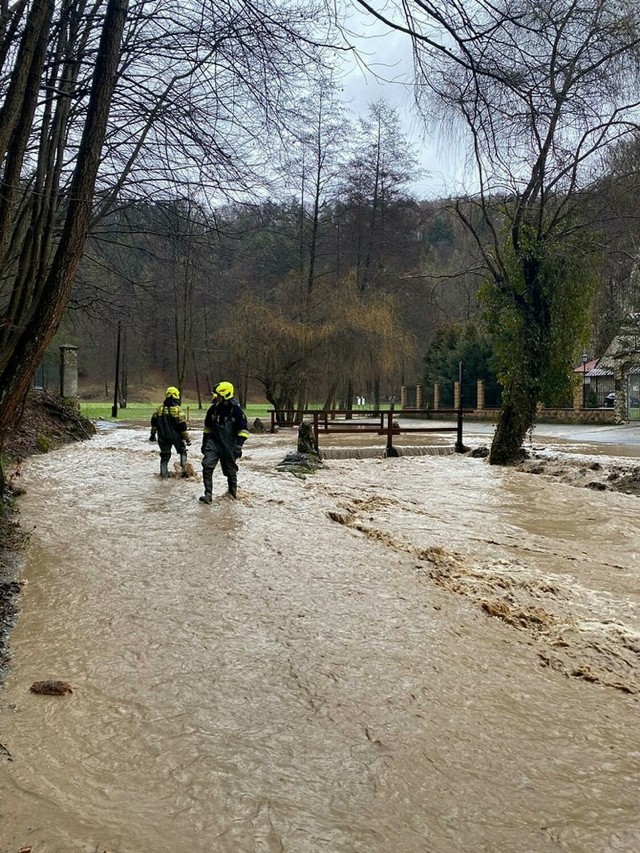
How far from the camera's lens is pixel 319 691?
385cm

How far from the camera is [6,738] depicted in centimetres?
318

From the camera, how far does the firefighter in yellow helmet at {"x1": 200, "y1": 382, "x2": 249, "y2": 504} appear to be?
9.11m

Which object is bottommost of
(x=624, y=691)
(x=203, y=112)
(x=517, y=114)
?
(x=624, y=691)

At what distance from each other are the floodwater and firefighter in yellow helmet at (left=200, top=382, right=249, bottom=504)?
1152 millimetres

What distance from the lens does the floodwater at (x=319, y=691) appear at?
2.70 metres

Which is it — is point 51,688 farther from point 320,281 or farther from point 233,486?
point 320,281

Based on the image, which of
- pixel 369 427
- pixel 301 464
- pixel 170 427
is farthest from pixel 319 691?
pixel 369 427

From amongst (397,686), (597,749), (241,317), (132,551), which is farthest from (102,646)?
(241,317)

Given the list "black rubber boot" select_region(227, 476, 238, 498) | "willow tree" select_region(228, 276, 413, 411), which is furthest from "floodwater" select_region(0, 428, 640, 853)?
"willow tree" select_region(228, 276, 413, 411)

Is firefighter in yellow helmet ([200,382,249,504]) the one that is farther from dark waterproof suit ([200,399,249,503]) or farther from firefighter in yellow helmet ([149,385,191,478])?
firefighter in yellow helmet ([149,385,191,478])

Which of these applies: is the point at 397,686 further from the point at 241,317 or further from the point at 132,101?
the point at 241,317

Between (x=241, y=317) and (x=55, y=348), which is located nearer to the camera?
(x=241, y=317)

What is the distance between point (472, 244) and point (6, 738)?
56.9ft

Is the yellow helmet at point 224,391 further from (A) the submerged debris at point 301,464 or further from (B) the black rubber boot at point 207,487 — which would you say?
(A) the submerged debris at point 301,464
